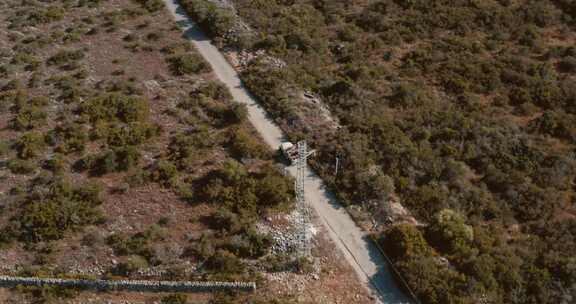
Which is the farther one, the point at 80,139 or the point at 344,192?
the point at 80,139

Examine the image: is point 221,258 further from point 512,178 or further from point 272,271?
point 512,178

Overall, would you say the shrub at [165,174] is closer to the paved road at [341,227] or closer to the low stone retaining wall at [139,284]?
the paved road at [341,227]

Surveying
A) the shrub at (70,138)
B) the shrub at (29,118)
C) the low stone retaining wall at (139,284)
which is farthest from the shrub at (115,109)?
the low stone retaining wall at (139,284)

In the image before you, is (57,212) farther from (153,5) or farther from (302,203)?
(153,5)

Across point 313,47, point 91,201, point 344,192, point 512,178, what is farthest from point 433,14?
point 91,201

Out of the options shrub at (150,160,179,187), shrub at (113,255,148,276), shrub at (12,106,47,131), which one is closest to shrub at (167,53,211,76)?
shrub at (12,106,47,131)

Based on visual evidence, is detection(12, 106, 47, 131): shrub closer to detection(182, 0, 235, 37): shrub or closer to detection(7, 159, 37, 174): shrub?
detection(7, 159, 37, 174): shrub

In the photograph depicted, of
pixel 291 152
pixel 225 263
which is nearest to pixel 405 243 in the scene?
pixel 291 152
